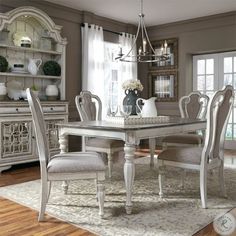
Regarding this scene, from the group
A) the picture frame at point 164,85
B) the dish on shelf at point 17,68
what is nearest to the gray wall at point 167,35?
the picture frame at point 164,85

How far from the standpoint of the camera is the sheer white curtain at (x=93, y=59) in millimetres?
5621

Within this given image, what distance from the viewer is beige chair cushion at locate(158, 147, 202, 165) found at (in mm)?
2754

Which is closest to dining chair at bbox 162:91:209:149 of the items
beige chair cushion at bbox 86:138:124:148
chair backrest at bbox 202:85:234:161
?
beige chair cushion at bbox 86:138:124:148

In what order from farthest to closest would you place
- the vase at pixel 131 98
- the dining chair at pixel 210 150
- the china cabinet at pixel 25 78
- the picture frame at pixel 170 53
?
1. the picture frame at pixel 170 53
2. the china cabinet at pixel 25 78
3. the vase at pixel 131 98
4. the dining chair at pixel 210 150

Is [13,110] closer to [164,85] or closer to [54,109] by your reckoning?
[54,109]

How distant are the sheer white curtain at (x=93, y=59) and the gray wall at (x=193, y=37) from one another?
1.56m

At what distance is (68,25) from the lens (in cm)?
548

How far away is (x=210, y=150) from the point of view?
2.74 metres

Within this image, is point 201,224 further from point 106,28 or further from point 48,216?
point 106,28

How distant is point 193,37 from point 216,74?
0.88 meters

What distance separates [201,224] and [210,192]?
0.91 meters

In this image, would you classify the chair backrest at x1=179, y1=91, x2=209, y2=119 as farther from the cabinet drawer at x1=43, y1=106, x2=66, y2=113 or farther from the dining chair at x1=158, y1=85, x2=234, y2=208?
the cabinet drawer at x1=43, y1=106, x2=66, y2=113

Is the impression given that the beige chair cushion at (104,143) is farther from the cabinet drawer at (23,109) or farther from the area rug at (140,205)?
the cabinet drawer at (23,109)

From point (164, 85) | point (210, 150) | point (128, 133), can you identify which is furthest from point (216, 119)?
point (164, 85)
